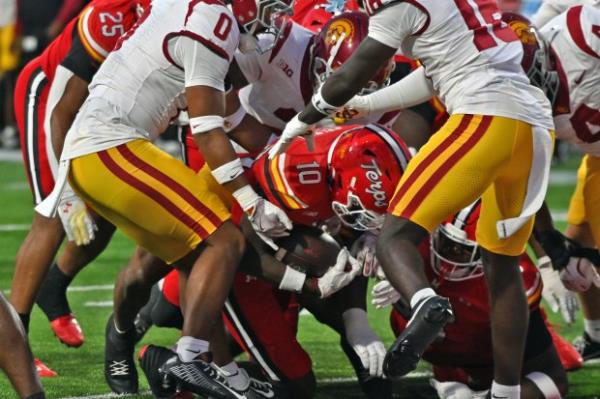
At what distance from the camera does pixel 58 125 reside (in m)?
5.71

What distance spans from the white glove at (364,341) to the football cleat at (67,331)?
4.49 feet

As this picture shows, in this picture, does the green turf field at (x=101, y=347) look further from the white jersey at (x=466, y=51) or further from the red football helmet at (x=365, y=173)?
the white jersey at (x=466, y=51)

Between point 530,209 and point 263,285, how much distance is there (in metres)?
1.11

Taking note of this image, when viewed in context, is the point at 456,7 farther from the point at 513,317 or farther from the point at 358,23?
the point at 513,317

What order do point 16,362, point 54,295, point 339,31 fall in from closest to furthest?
point 16,362, point 339,31, point 54,295

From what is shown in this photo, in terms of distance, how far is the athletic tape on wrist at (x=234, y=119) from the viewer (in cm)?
531

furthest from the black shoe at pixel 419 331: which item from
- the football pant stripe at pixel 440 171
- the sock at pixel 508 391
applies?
the sock at pixel 508 391

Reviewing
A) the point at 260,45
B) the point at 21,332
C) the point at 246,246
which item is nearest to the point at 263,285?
the point at 246,246

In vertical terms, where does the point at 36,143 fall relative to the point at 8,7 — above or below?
above

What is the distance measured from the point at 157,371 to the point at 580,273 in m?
1.81

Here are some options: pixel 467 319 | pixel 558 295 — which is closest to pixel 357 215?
pixel 467 319

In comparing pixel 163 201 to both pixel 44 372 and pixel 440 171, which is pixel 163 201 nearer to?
pixel 440 171

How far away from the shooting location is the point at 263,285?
16.4 ft

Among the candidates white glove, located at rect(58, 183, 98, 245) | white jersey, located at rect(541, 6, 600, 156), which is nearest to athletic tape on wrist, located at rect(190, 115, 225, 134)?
white glove, located at rect(58, 183, 98, 245)
